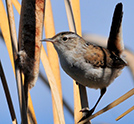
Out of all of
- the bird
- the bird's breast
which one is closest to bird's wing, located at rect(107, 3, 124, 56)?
the bird

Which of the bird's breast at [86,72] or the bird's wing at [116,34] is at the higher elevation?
the bird's wing at [116,34]

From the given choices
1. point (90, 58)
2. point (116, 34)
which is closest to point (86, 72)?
point (90, 58)

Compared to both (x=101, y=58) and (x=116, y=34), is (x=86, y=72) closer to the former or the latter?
(x=101, y=58)

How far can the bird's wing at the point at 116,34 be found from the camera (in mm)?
1312

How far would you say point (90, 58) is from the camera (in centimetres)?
127

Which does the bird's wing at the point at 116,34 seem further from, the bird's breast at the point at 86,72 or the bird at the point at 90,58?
the bird's breast at the point at 86,72

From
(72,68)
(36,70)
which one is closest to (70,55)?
(72,68)

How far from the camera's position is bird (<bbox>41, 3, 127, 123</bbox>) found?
119 cm

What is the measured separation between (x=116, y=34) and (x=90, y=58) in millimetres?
280

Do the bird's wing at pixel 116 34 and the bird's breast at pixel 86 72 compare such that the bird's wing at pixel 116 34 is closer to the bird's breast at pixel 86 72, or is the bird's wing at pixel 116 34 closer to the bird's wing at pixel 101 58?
the bird's wing at pixel 101 58

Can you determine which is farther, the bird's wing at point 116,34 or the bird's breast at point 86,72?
the bird's wing at point 116,34

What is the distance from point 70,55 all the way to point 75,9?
0.31 meters

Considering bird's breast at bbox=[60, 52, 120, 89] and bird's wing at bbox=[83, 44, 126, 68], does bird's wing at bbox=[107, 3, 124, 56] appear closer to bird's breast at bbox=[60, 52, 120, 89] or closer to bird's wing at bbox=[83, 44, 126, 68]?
bird's wing at bbox=[83, 44, 126, 68]

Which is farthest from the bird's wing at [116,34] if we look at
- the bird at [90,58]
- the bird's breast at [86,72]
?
the bird's breast at [86,72]
